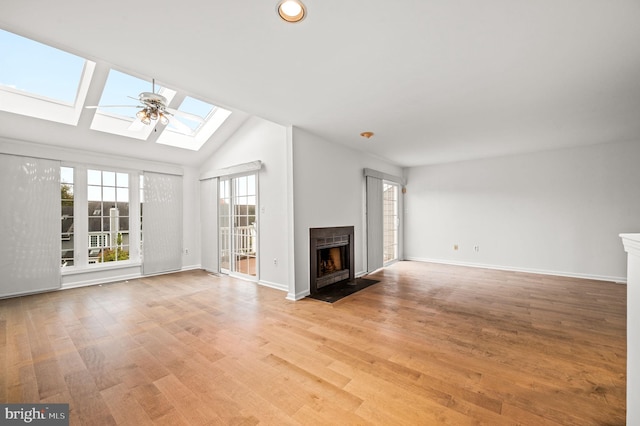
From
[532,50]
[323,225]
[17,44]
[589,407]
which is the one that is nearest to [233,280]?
[323,225]

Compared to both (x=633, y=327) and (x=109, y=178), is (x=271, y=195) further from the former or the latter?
(x=633, y=327)

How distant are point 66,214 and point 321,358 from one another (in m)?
5.12

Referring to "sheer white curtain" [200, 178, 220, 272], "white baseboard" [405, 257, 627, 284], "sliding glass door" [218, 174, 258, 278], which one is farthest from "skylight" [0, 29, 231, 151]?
"white baseboard" [405, 257, 627, 284]

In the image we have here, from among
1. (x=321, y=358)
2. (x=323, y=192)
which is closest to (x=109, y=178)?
(x=323, y=192)

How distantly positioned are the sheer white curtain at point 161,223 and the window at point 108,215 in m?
0.34

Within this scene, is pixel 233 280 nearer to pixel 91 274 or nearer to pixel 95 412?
pixel 91 274

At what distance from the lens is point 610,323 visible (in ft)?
9.51

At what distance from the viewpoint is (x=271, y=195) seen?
4.54 m

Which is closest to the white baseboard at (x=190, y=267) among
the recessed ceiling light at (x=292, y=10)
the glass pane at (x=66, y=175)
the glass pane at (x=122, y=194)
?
the glass pane at (x=122, y=194)

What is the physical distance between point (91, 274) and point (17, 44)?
11.7 ft

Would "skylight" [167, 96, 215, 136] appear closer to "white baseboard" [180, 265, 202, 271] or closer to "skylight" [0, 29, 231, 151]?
"skylight" [0, 29, 231, 151]

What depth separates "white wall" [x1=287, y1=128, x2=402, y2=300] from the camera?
13.0 ft

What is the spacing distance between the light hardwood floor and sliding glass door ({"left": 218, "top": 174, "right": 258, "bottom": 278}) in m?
1.24

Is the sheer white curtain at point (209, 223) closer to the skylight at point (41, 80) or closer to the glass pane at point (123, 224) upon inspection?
the glass pane at point (123, 224)
